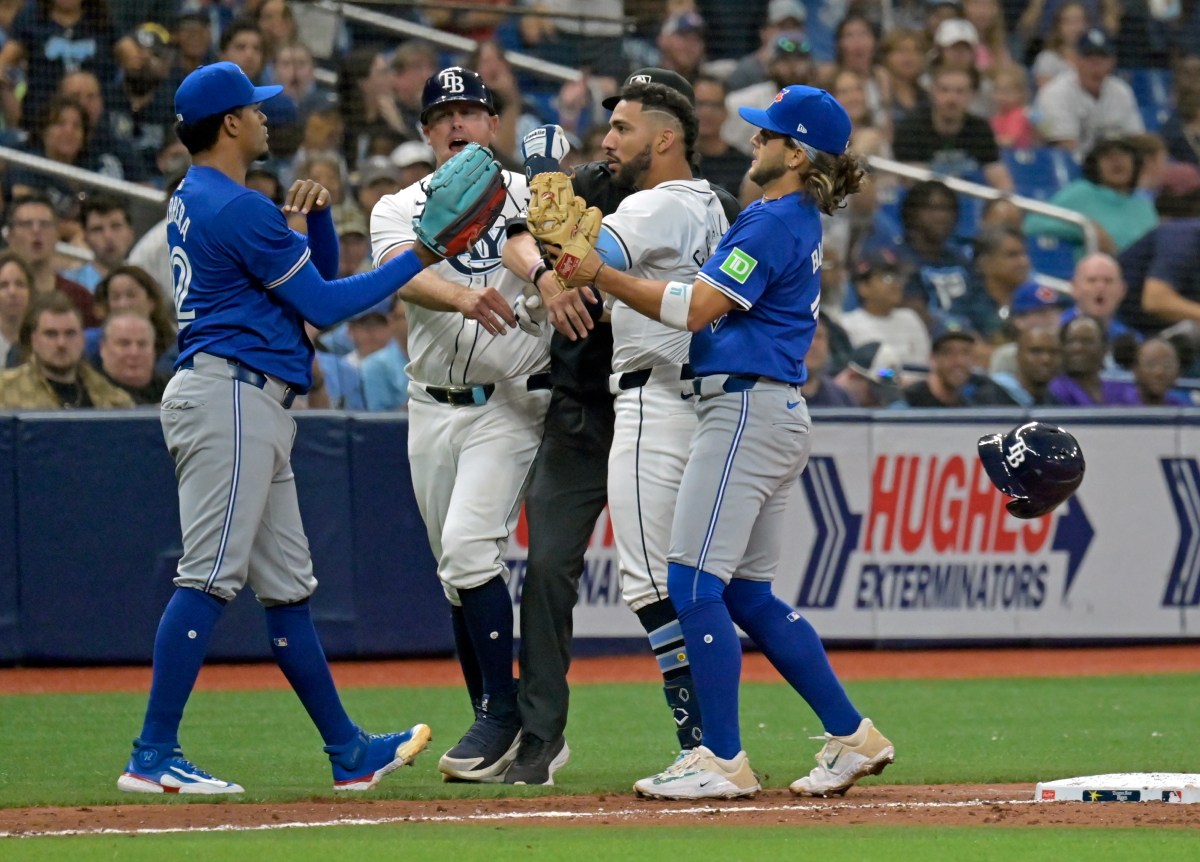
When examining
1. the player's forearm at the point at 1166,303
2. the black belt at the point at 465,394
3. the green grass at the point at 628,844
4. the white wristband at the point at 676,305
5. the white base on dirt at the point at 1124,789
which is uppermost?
the white wristband at the point at 676,305

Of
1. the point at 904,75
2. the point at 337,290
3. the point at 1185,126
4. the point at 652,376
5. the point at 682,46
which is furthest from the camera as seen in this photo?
the point at 1185,126

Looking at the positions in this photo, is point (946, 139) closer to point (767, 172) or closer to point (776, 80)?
point (776, 80)

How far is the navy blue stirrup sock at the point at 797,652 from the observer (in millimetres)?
5055

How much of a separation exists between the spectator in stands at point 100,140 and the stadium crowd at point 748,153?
0.01m

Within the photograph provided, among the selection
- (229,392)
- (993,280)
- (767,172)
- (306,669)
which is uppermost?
(767,172)

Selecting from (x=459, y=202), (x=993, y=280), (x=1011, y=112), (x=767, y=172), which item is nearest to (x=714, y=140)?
(x=993, y=280)

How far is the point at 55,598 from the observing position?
8.81 meters

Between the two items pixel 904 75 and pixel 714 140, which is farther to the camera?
pixel 904 75

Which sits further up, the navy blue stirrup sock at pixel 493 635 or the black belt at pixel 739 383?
the black belt at pixel 739 383

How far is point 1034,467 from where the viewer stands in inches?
207

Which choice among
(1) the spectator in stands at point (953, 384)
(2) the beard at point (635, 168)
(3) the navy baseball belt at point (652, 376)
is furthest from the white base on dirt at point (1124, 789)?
(1) the spectator in stands at point (953, 384)

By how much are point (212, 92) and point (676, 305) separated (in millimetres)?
1517

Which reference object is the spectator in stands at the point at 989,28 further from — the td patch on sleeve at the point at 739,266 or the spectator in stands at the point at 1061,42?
the td patch on sleeve at the point at 739,266

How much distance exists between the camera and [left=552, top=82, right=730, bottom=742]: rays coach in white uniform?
526 cm
